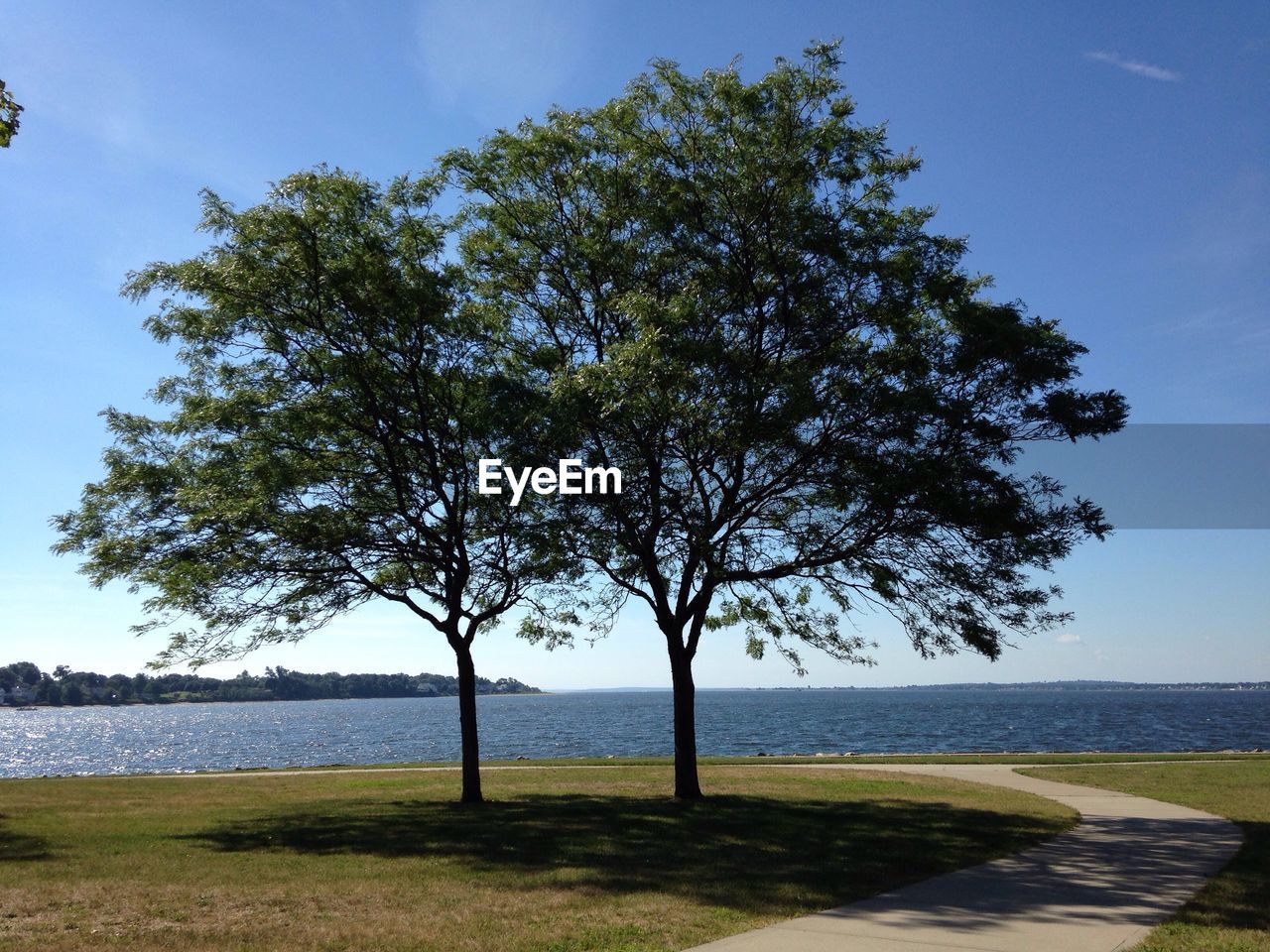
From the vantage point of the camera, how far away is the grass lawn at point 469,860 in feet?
28.9

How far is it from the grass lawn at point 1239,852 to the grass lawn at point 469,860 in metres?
2.81

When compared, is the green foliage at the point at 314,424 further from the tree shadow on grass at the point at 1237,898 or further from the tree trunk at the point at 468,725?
the tree shadow on grass at the point at 1237,898

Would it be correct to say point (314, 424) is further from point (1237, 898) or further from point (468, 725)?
point (1237, 898)

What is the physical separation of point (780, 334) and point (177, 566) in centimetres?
1251

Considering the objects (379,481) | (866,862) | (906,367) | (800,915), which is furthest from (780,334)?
(800,915)

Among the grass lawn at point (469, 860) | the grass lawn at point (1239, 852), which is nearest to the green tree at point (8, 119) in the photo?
the grass lawn at point (469, 860)

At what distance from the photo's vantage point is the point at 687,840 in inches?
557

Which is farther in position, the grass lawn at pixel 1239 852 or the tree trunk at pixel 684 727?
the tree trunk at pixel 684 727

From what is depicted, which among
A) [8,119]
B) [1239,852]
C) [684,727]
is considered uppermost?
[8,119]

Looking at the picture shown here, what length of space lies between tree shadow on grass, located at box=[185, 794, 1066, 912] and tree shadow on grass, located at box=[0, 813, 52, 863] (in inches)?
87.4

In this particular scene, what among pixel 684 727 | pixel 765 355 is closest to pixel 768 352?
pixel 765 355

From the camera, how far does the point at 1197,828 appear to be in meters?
15.1

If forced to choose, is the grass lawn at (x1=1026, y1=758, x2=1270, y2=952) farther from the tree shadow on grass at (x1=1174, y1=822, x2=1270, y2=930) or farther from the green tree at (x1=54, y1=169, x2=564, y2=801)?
the green tree at (x1=54, y1=169, x2=564, y2=801)

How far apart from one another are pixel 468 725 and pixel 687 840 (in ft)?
26.1
